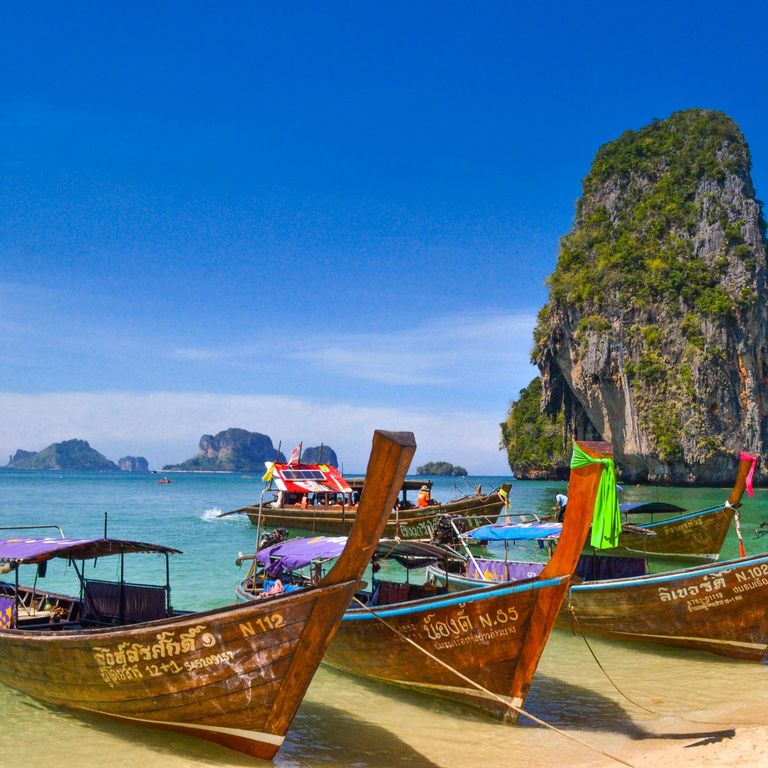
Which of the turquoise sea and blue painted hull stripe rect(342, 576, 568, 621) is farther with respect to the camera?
blue painted hull stripe rect(342, 576, 568, 621)

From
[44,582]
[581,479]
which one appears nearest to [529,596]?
[581,479]

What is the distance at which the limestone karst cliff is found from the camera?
55.5m

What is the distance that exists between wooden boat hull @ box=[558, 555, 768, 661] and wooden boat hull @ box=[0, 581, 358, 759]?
5154mm

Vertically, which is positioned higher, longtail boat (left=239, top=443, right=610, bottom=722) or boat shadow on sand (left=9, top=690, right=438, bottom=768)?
longtail boat (left=239, top=443, right=610, bottom=722)

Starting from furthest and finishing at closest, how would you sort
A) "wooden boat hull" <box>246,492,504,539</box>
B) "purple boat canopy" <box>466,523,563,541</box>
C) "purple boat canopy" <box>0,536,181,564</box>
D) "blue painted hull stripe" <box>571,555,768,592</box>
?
"wooden boat hull" <box>246,492,504,539</box> → "purple boat canopy" <box>466,523,563,541</box> → "blue painted hull stripe" <box>571,555,768,592</box> → "purple boat canopy" <box>0,536,181,564</box>

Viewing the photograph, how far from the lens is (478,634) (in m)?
7.96

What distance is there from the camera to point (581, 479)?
24.8 feet

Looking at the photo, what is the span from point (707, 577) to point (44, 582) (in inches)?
586

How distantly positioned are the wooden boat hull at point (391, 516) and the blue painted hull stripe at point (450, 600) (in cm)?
1656

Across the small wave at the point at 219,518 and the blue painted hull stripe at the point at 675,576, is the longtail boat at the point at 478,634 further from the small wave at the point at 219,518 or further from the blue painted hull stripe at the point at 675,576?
the small wave at the point at 219,518

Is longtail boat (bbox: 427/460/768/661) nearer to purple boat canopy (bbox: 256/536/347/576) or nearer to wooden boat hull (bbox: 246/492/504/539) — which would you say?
purple boat canopy (bbox: 256/536/347/576)

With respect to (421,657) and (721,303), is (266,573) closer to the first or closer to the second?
(421,657)

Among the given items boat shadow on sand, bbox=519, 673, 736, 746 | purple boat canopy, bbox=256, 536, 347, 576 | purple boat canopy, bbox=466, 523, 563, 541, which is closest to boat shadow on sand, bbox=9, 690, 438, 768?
boat shadow on sand, bbox=519, 673, 736, 746

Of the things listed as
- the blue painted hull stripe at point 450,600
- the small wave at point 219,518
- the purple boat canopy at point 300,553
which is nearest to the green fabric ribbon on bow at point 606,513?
the blue painted hull stripe at point 450,600
